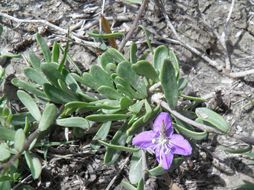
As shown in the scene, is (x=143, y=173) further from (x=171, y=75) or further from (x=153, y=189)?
(x=171, y=75)

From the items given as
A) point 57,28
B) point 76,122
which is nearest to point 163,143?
point 76,122

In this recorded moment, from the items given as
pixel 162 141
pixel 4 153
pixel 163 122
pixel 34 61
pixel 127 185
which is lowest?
pixel 127 185

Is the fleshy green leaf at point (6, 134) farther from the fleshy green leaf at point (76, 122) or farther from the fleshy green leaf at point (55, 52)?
the fleshy green leaf at point (55, 52)

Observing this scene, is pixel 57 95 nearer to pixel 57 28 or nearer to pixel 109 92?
pixel 109 92

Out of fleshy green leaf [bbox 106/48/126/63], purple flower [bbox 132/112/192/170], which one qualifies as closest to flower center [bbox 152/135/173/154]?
purple flower [bbox 132/112/192/170]

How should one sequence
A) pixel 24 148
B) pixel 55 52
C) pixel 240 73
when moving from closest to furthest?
1. pixel 24 148
2. pixel 55 52
3. pixel 240 73

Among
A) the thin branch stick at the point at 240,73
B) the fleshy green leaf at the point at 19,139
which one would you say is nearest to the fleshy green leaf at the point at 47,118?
the fleshy green leaf at the point at 19,139

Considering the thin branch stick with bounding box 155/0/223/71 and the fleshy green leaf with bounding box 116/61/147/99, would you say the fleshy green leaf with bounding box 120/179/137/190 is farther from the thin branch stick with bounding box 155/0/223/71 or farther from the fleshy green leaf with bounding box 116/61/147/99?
the thin branch stick with bounding box 155/0/223/71

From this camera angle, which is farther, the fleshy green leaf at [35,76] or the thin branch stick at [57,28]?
the thin branch stick at [57,28]

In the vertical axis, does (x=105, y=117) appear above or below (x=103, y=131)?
above
